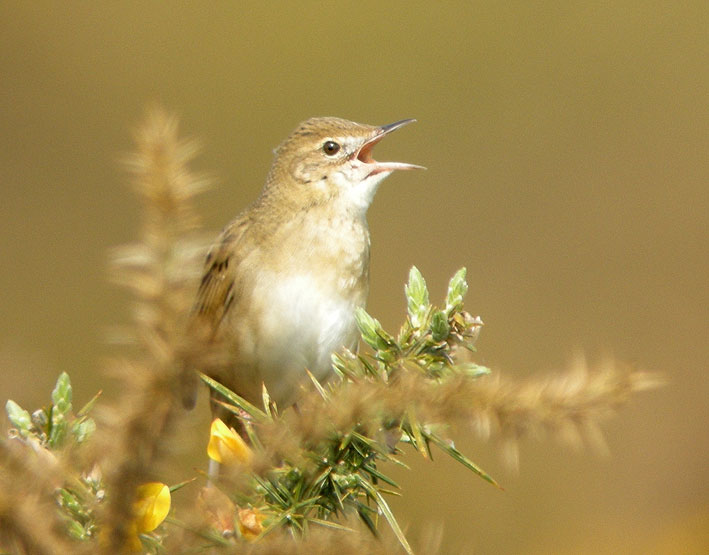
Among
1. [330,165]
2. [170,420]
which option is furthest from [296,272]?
[170,420]

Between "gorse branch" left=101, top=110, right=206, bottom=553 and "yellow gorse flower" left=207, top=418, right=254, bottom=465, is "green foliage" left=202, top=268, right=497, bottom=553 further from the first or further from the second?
"gorse branch" left=101, top=110, right=206, bottom=553

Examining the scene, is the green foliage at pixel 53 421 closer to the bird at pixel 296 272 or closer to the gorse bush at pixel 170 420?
the gorse bush at pixel 170 420

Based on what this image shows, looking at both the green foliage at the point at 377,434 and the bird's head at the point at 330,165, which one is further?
the bird's head at the point at 330,165

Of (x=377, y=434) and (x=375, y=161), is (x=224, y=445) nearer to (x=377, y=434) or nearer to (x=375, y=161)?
(x=377, y=434)

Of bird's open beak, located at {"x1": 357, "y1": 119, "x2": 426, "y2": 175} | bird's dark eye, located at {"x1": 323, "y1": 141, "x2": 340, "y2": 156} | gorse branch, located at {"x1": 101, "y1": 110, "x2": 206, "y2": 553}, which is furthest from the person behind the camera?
bird's dark eye, located at {"x1": 323, "y1": 141, "x2": 340, "y2": 156}

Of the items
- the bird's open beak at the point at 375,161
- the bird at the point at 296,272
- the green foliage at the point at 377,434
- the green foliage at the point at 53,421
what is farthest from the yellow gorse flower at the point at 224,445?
the bird's open beak at the point at 375,161

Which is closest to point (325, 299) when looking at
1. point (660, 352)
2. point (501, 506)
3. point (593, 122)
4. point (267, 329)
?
point (267, 329)

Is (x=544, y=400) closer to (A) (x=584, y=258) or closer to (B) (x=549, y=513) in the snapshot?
(B) (x=549, y=513)

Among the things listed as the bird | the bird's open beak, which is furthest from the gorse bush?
the bird's open beak
